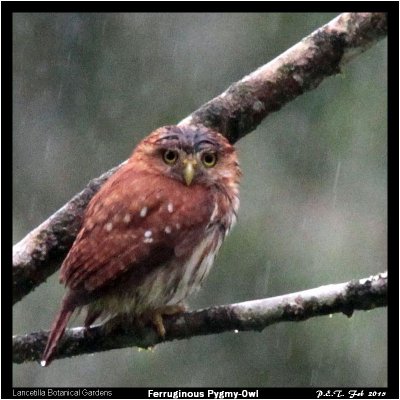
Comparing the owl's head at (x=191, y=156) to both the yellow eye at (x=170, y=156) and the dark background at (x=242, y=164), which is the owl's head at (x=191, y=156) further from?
the dark background at (x=242, y=164)

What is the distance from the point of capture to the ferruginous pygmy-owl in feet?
11.5

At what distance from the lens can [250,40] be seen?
7367 millimetres

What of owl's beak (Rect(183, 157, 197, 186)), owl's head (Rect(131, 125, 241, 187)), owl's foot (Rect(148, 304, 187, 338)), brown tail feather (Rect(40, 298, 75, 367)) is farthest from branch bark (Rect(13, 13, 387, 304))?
brown tail feather (Rect(40, 298, 75, 367))

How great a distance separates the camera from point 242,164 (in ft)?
22.6

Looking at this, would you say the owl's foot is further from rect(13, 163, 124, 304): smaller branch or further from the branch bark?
the branch bark

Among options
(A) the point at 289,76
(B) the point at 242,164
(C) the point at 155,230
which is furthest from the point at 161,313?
(B) the point at 242,164

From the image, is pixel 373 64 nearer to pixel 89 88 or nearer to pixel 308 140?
pixel 308 140

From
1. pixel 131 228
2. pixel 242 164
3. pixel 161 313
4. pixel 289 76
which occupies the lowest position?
pixel 161 313

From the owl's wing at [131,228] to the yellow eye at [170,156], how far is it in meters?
0.09

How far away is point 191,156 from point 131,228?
1.25ft

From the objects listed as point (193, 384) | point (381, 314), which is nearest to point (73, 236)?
point (193, 384)

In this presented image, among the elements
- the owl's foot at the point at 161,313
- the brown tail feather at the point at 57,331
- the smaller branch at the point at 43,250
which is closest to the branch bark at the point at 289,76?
the smaller branch at the point at 43,250

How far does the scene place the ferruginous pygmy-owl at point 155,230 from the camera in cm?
351

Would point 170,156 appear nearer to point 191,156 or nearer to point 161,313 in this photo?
point 191,156
